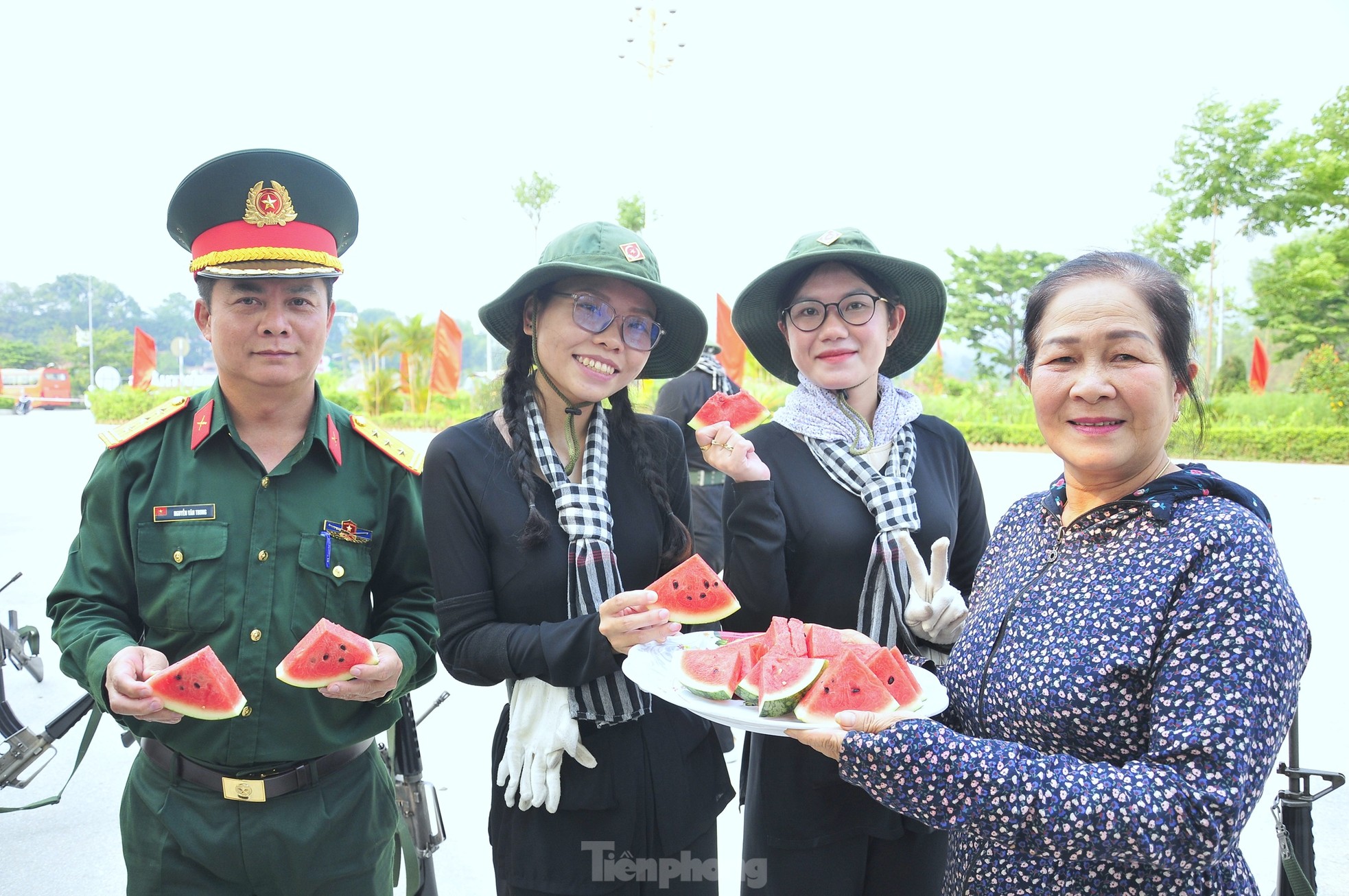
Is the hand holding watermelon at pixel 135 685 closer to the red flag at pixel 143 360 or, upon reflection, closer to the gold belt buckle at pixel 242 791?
the gold belt buckle at pixel 242 791

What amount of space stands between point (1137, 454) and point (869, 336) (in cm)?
118

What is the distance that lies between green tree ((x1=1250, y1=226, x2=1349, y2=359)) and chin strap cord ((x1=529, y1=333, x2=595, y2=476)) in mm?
32793

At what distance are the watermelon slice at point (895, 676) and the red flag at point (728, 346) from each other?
16.7 metres

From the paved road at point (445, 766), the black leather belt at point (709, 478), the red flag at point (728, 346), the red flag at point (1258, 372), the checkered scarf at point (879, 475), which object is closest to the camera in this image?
the checkered scarf at point (879, 475)

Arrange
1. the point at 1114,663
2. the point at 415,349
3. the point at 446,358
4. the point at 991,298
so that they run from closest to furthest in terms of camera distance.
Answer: the point at 1114,663 < the point at 446,358 < the point at 415,349 < the point at 991,298

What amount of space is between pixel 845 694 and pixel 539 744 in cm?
82

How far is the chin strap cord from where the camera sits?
2.56 metres

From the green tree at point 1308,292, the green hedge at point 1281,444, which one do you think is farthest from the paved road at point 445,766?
the green tree at point 1308,292

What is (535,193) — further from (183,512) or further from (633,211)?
(183,512)

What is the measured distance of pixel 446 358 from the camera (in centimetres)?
2872

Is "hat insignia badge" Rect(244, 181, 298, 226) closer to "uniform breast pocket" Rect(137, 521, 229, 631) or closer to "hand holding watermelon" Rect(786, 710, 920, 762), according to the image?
"uniform breast pocket" Rect(137, 521, 229, 631)

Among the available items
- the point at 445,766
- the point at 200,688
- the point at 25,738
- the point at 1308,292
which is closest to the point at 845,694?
the point at 200,688

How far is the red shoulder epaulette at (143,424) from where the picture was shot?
2.51 meters

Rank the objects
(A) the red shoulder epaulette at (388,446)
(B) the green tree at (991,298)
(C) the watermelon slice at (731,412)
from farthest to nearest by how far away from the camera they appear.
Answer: (B) the green tree at (991,298)
(C) the watermelon slice at (731,412)
(A) the red shoulder epaulette at (388,446)
